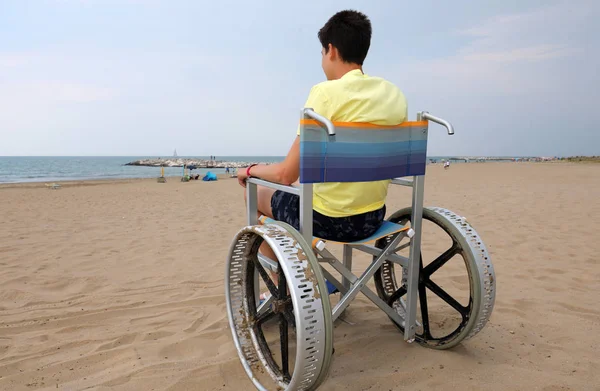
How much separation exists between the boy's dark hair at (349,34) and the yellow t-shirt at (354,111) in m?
0.11

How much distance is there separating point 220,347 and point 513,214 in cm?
598

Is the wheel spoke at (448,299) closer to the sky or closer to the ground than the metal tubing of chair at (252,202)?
closer to the ground

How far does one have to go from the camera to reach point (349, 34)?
5.89 feet

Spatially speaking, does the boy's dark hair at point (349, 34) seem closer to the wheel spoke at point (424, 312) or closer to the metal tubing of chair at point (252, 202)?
the metal tubing of chair at point (252, 202)

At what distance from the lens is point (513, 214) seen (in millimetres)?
6555

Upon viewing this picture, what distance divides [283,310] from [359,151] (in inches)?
29.5

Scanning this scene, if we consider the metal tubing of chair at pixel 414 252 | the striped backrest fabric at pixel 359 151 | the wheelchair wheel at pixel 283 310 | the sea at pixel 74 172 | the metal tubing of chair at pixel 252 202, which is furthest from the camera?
the sea at pixel 74 172

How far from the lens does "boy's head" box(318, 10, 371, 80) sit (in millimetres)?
1791

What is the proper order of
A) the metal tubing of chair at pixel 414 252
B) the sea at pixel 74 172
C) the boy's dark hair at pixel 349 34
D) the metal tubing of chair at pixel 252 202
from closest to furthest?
the boy's dark hair at pixel 349 34 < the metal tubing of chair at pixel 414 252 < the metal tubing of chair at pixel 252 202 < the sea at pixel 74 172

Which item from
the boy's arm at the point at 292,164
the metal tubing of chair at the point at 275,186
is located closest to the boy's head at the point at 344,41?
the boy's arm at the point at 292,164

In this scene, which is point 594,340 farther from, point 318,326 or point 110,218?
point 110,218

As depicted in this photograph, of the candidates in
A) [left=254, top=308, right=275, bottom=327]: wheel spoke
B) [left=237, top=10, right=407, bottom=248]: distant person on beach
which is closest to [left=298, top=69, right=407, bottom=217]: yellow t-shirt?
[left=237, top=10, right=407, bottom=248]: distant person on beach

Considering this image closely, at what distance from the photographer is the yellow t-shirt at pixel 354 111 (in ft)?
5.43

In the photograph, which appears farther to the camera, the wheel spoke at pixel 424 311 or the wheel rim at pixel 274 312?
the wheel spoke at pixel 424 311
